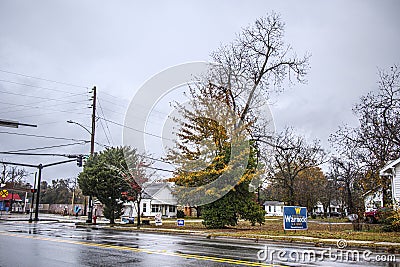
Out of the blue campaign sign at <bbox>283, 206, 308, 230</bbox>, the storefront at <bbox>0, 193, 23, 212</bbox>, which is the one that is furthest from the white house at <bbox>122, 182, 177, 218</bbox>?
the blue campaign sign at <bbox>283, 206, 308, 230</bbox>

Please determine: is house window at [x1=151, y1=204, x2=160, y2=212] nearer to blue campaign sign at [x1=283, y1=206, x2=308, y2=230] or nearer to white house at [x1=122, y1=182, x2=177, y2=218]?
white house at [x1=122, y1=182, x2=177, y2=218]

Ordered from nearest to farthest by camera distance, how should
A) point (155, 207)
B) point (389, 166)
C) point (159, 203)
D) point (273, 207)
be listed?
point (389, 166) < point (155, 207) < point (159, 203) < point (273, 207)

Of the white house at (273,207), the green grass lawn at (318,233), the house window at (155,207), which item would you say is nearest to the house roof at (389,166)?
the green grass lawn at (318,233)

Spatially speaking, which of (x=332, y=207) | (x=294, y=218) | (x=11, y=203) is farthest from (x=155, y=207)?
(x=332, y=207)

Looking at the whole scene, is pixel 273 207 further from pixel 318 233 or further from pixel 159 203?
pixel 318 233

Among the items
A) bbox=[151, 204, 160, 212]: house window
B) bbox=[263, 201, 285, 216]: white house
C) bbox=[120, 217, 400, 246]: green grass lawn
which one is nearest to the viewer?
bbox=[120, 217, 400, 246]: green grass lawn

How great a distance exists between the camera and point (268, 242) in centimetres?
2053

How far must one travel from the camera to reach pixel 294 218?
79.0 ft

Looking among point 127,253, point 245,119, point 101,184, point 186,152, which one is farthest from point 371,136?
point 127,253

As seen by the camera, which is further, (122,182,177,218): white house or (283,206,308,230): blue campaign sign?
(122,182,177,218): white house

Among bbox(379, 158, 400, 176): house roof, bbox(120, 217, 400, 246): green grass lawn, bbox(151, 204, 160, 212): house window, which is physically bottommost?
bbox(120, 217, 400, 246): green grass lawn

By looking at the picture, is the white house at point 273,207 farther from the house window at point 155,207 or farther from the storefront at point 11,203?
the storefront at point 11,203

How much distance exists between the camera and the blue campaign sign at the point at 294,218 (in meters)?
23.6

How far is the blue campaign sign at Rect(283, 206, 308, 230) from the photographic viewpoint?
2361cm
